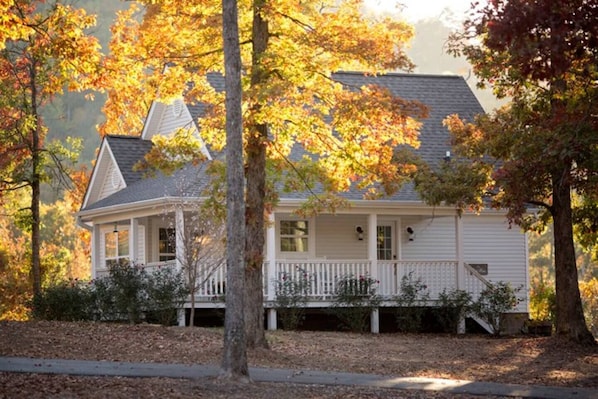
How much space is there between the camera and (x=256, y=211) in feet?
62.2

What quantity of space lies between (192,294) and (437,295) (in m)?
7.43

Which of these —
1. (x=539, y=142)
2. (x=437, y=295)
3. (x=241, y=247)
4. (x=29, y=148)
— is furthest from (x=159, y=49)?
(x=437, y=295)

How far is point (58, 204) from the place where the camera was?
183 ft

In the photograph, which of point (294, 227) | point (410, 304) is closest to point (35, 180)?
point (294, 227)

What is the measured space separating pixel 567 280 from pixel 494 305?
4.74m

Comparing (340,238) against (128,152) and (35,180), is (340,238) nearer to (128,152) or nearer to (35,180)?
(128,152)

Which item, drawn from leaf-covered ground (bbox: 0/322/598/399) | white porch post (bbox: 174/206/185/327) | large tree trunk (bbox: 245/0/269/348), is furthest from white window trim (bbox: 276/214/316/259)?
large tree trunk (bbox: 245/0/269/348)

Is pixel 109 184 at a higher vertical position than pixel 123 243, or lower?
higher

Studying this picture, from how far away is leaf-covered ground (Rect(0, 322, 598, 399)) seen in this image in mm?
13883

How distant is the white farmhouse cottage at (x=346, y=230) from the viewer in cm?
2684

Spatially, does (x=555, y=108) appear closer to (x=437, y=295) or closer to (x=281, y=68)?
(x=281, y=68)

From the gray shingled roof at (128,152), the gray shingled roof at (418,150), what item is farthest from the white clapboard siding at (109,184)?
the gray shingled roof at (418,150)

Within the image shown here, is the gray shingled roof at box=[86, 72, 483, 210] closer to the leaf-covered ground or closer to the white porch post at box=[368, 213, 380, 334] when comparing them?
the white porch post at box=[368, 213, 380, 334]

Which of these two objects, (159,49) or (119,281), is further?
(119,281)
